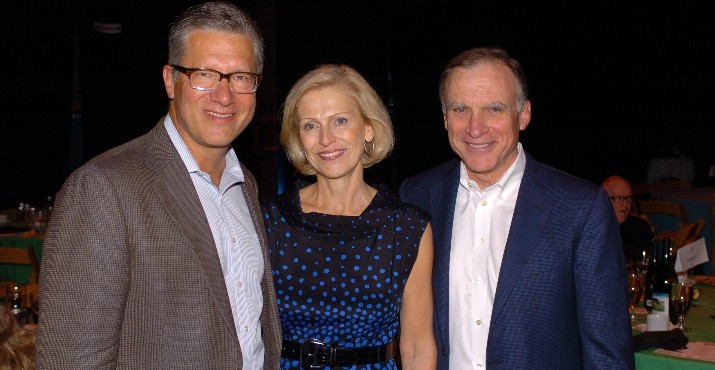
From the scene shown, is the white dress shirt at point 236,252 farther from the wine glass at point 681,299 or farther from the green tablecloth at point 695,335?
the wine glass at point 681,299

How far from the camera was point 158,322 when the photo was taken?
1901 mm

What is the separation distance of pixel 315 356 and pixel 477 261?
62 cm

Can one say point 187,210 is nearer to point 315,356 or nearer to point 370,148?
point 315,356

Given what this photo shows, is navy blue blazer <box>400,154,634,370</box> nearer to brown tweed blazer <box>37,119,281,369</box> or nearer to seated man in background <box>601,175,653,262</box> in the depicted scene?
brown tweed blazer <box>37,119,281,369</box>

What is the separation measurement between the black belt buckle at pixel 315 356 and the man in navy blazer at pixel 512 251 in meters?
0.39

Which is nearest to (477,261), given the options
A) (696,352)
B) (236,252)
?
(236,252)

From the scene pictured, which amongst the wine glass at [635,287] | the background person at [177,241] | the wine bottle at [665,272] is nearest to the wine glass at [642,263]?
the wine glass at [635,287]

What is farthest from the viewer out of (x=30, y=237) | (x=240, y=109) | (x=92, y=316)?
(x=30, y=237)

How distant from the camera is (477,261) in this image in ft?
8.16

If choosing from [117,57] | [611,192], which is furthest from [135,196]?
[117,57]

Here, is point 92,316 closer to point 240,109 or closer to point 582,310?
point 240,109

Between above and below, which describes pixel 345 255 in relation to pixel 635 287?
above

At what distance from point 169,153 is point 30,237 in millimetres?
5209

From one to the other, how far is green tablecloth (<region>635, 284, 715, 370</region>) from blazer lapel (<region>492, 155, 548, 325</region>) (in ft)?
3.49
